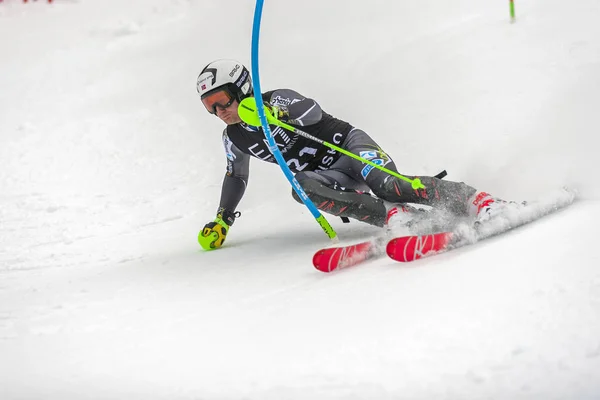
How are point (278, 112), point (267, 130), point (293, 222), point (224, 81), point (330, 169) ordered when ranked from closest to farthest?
point (267, 130), point (278, 112), point (224, 81), point (330, 169), point (293, 222)

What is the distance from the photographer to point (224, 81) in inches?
142

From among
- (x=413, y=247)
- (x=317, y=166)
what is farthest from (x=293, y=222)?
(x=413, y=247)

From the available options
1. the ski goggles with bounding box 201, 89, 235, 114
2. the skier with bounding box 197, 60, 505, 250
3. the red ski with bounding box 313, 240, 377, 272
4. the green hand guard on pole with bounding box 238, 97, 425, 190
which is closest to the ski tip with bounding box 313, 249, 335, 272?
the red ski with bounding box 313, 240, 377, 272

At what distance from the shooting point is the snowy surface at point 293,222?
2.05 meters

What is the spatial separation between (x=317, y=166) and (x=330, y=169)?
97 mm

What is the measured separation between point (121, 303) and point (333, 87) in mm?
4126

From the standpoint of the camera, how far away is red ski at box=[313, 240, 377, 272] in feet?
9.88

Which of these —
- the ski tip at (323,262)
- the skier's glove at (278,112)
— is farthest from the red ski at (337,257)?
the skier's glove at (278,112)

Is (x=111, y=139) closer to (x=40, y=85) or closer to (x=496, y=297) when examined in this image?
(x=40, y=85)

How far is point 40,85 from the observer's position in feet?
28.1

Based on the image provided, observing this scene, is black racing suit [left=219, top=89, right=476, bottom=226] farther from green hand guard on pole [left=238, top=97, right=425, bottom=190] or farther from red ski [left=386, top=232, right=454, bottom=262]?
red ski [left=386, top=232, right=454, bottom=262]

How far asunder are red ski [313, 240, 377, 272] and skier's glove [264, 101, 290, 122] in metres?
0.81

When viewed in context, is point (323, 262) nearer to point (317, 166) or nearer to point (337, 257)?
point (337, 257)

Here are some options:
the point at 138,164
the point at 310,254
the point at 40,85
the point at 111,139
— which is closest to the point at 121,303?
the point at 310,254
